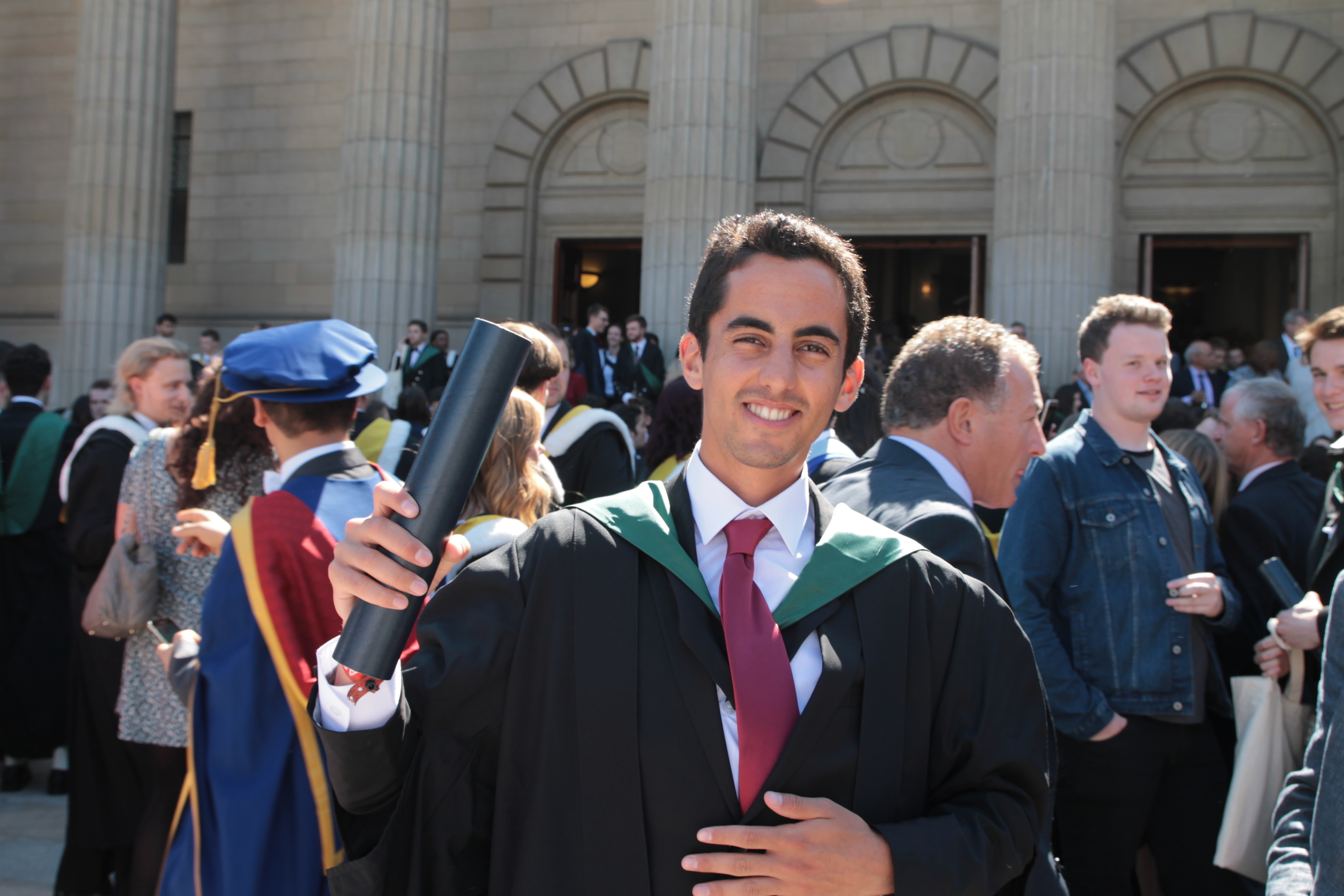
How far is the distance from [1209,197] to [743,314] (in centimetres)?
1459

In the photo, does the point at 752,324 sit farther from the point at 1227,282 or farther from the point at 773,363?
the point at 1227,282

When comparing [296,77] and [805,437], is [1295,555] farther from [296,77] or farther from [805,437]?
[296,77]

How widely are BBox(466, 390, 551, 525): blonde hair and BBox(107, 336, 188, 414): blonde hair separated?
83.7 inches

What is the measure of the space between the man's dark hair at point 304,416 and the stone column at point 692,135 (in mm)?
9669

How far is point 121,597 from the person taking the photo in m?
3.49

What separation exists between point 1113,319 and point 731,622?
9.44ft

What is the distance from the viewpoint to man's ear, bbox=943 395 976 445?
125 inches

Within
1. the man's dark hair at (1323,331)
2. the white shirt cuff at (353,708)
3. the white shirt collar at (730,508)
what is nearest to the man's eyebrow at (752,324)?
the white shirt collar at (730,508)

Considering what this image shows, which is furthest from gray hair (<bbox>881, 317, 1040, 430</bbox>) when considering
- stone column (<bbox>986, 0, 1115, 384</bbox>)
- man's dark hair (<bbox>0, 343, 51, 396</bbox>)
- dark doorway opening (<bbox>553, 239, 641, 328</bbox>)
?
dark doorway opening (<bbox>553, 239, 641, 328</bbox>)

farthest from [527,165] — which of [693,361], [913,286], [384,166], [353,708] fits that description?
[353,708]

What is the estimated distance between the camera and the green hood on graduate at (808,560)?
1737 millimetres

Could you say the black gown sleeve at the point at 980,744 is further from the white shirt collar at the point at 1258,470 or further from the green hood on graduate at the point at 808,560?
the white shirt collar at the point at 1258,470

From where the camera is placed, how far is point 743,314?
6.20 ft

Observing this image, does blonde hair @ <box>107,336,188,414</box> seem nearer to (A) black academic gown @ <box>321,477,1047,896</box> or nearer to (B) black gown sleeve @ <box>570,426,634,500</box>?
(B) black gown sleeve @ <box>570,426,634,500</box>
